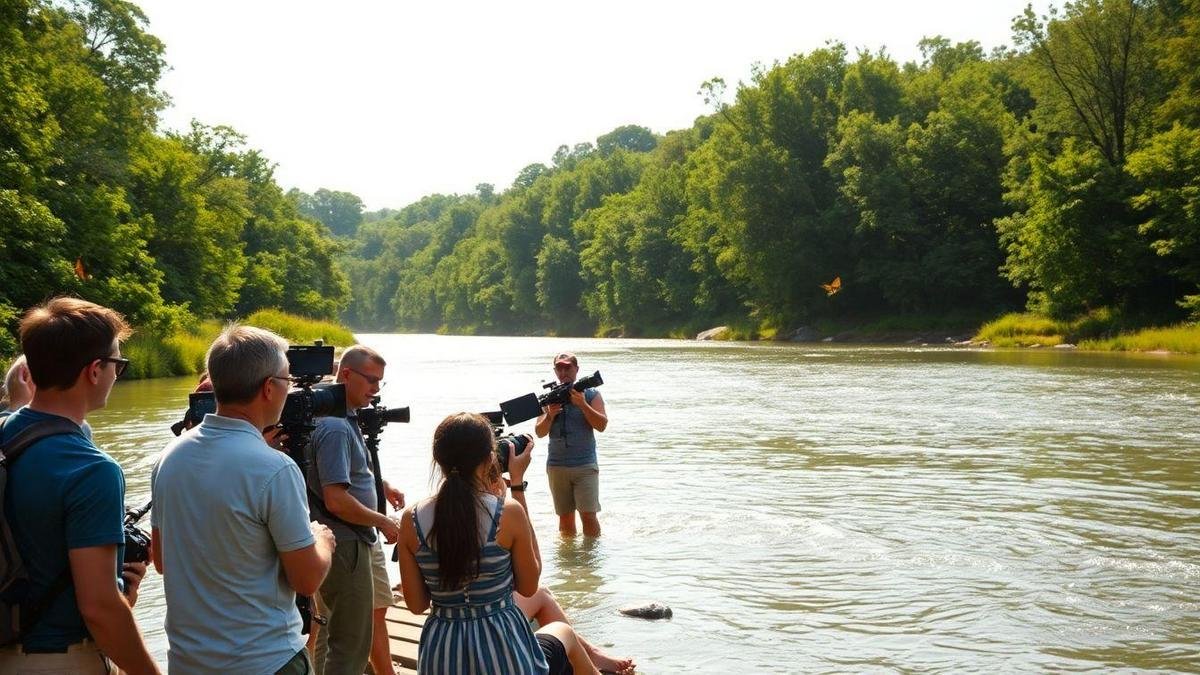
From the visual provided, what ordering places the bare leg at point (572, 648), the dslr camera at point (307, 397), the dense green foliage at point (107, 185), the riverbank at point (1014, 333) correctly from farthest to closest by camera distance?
the riverbank at point (1014, 333), the dense green foliage at point (107, 185), the bare leg at point (572, 648), the dslr camera at point (307, 397)

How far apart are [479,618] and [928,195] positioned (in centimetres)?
6650

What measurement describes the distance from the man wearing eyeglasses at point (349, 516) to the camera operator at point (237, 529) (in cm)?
187

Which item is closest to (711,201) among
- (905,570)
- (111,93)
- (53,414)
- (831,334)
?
(831,334)

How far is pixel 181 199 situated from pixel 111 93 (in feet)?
21.8

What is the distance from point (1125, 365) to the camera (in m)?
35.5

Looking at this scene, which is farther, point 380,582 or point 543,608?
point 380,582

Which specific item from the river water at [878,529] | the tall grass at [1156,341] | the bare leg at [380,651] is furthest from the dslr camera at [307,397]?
the tall grass at [1156,341]

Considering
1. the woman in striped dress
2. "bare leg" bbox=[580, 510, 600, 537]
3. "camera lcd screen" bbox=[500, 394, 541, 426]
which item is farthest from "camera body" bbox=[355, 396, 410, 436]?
"bare leg" bbox=[580, 510, 600, 537]

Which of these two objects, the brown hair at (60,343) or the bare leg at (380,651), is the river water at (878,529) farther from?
the brown hair at (60,343)

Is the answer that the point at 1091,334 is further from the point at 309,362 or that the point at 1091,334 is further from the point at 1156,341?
the point at 309,362

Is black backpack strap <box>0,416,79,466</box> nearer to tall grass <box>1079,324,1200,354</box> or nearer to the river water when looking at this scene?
the river water

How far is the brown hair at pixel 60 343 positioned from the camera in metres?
3.26

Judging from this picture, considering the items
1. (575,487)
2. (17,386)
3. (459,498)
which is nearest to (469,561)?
(459,498)

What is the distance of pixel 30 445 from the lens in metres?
3.17
